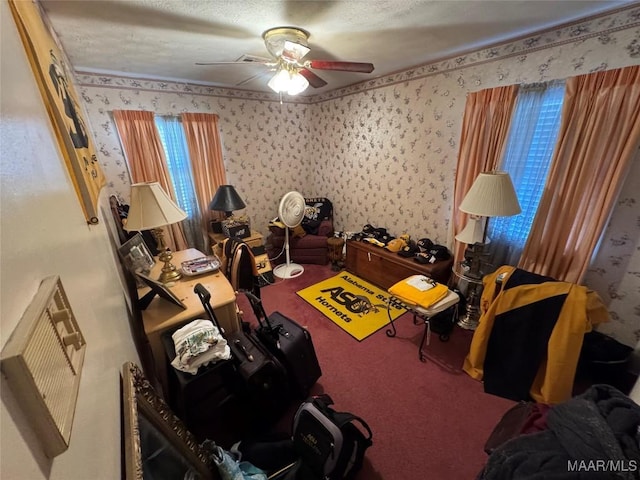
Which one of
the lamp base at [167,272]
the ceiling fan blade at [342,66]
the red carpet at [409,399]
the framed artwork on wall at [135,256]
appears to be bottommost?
the red carpet at [409,399]

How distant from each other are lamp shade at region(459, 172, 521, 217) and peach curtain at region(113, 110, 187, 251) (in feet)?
9.87

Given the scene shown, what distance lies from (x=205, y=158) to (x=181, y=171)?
0.34 metres

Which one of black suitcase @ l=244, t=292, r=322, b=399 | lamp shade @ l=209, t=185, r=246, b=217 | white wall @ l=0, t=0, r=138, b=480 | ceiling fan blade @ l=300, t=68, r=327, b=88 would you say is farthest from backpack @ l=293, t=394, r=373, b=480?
lamp shade @ l=209, t=185, r=246, b=217

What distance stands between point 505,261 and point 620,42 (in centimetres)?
165

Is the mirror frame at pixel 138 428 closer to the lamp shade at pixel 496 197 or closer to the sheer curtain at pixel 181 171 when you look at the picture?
the lamp shade at pixel 496 197

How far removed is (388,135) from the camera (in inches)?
Answer: 122

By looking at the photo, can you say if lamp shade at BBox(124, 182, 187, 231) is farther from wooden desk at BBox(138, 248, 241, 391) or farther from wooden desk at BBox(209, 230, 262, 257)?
wooden desk at BBox(209, 230, 262, 257)

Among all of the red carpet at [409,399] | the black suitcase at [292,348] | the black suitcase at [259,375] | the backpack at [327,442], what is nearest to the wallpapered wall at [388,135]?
the red carpet at [409,399]

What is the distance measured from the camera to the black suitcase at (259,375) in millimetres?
1463

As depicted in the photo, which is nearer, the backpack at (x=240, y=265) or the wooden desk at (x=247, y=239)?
the backpack at (x=240, y=265)

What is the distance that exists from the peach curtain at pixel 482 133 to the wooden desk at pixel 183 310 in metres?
2.26

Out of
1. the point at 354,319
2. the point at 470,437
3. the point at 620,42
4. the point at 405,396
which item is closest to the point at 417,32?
the point at 620,42

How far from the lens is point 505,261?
2.38 m

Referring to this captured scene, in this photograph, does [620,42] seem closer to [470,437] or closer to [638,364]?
[638,364]
